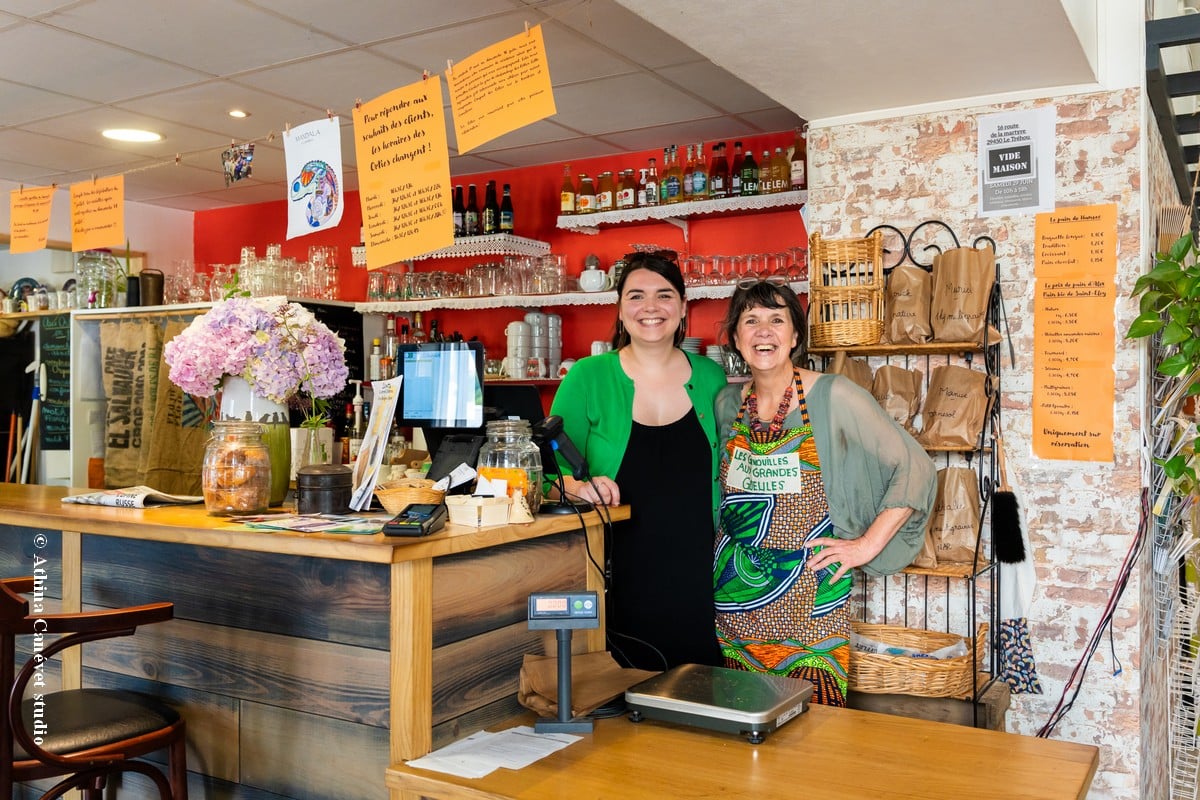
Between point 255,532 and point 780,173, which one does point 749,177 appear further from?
point 255,532

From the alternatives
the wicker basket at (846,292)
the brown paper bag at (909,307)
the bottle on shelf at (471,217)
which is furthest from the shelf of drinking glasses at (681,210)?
the brown paper bag at (909,307)

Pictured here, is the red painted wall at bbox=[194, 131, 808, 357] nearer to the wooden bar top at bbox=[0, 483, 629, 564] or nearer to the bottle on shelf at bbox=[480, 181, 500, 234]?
the bottle on shelf at bbox=[480, 181, 500, 234]

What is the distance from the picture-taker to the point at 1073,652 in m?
3.04

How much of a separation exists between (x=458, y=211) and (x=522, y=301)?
81cm

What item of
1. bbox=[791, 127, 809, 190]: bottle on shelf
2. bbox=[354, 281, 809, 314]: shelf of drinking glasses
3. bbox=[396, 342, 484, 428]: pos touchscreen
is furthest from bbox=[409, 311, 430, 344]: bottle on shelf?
bbox=[396, 342, 484, 428]: pos touchscreen

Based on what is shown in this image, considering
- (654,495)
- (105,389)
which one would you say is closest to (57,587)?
(654,495)

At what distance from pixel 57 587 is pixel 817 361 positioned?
2392 millimetres

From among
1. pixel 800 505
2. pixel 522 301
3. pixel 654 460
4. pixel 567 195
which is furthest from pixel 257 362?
pixel 567 195

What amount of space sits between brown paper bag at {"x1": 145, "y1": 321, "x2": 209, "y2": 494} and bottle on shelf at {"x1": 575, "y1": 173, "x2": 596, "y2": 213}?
7.51ft

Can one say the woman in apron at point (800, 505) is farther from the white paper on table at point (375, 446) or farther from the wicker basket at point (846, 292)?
the white paper on table at point (375, 446)

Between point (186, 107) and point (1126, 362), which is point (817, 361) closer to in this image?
point (1126, 362)

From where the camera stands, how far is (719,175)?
5.05 m

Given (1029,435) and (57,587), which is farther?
(1029,435)

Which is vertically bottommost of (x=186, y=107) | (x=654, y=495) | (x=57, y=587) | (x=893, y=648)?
(x=893, y=648)
